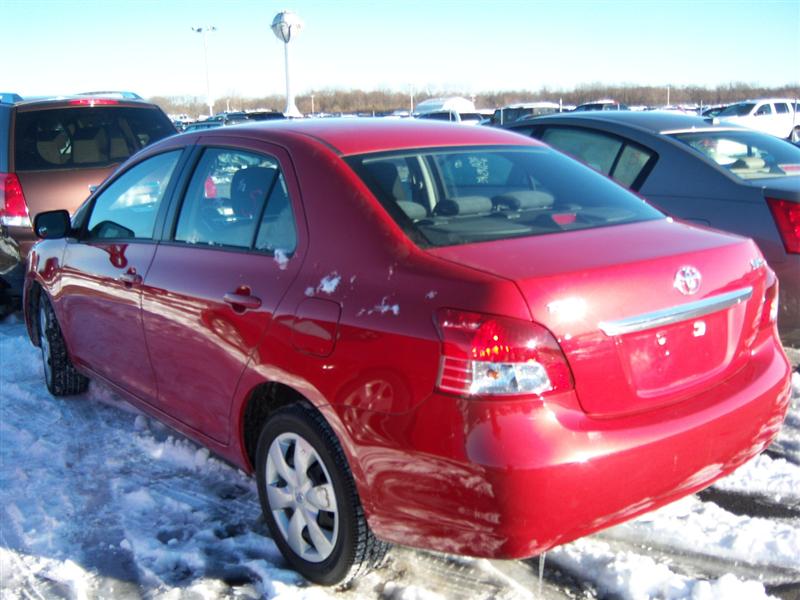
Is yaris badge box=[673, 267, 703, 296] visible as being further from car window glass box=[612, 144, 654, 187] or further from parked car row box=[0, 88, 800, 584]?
car window glass box=[612, 144, 654, 187]

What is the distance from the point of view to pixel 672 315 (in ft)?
8.13

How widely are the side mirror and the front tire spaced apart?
223 cm

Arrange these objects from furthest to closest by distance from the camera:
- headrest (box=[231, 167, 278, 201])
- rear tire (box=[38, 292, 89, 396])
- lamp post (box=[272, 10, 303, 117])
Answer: lamp post (box=[272, 10, 303, 117])
rear tire (box=[38, 292, 89, 396])
headrest (box=[231, 167, 278, 201])

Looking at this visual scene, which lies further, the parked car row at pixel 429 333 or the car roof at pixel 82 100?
the car roof at pixel 82 100

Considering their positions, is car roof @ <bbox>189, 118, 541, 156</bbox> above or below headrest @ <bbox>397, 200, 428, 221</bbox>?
above

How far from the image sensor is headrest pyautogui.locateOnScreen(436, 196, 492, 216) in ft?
9.72

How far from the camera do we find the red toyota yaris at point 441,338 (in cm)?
230

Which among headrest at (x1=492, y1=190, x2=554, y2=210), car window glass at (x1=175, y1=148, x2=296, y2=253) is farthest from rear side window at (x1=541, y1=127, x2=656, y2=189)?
car window glass at (x1=175, y1=148, x2=296, y2=253)

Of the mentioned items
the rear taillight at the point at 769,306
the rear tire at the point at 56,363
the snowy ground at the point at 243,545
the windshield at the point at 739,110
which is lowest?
the snowy ground at the point at 243,545

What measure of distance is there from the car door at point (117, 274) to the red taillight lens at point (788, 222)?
3364 mm

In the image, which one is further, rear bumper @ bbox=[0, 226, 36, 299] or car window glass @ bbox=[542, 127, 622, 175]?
rear bumper @ bbox=[0, 226, 36, 299]

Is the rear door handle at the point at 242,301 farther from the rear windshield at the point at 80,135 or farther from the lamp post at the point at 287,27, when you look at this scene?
the lamp post at the point at 287,27

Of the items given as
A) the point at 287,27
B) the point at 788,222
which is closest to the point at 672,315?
the point at 788,222

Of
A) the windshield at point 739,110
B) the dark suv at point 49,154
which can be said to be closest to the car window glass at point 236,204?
the dark suv at point 49,154
